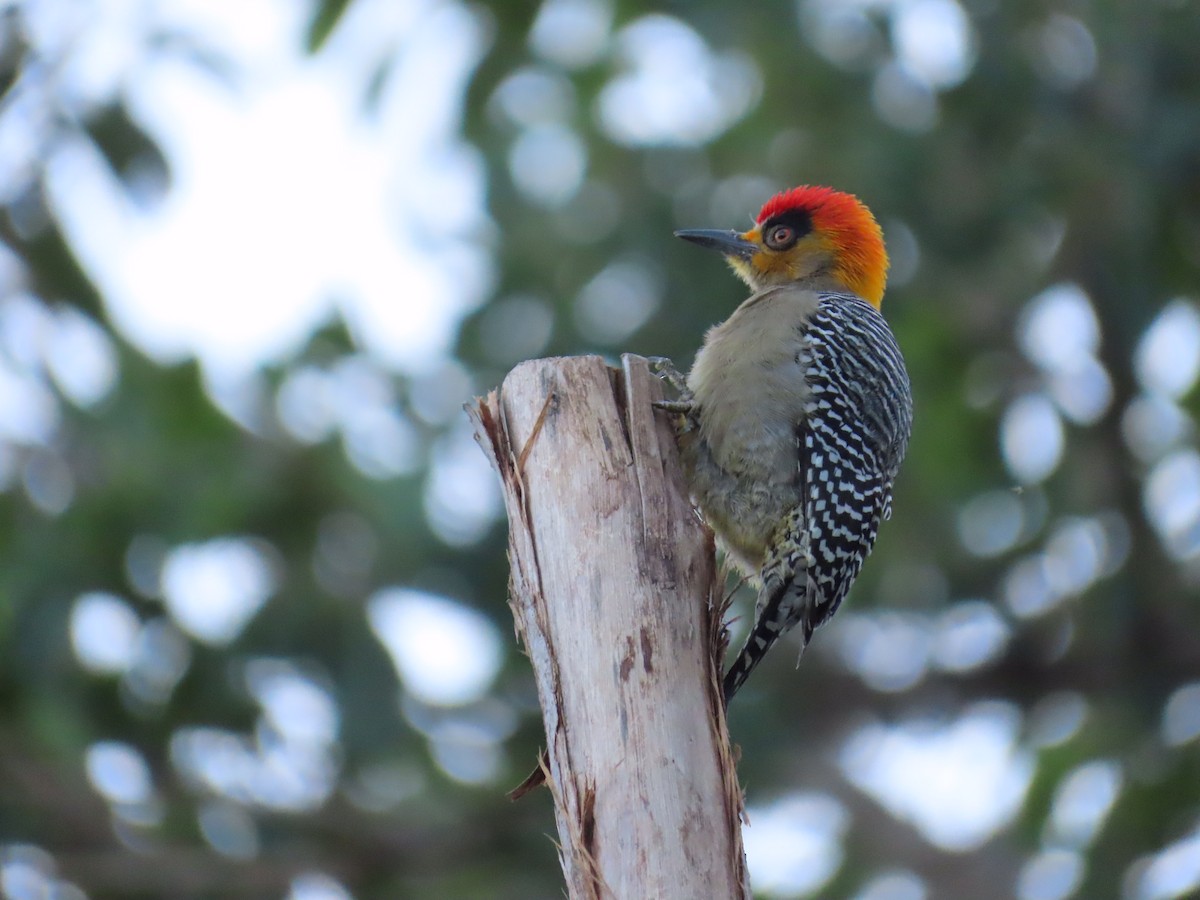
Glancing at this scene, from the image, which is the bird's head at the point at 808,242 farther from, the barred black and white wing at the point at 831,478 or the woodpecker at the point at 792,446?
the barred black and white wing at the point at 831,478

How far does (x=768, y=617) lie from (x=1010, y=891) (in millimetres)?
6795

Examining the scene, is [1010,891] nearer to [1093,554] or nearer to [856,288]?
[1093,554]

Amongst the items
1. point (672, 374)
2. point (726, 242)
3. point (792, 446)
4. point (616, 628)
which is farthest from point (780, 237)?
point (616, 628)

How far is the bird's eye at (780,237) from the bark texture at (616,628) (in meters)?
2.75

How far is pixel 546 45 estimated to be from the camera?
1170cm

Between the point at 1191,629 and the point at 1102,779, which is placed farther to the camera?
the point at 1191,629

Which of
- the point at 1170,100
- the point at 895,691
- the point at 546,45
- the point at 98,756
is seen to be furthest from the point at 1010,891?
the point at 546,45

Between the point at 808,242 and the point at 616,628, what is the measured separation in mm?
3567

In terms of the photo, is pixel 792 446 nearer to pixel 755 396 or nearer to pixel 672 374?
pixel 755 396

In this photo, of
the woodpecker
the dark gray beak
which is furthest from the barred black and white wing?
the dark gray beak

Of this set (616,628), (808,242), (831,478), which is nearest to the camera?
(616,628)

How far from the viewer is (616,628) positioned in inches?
153

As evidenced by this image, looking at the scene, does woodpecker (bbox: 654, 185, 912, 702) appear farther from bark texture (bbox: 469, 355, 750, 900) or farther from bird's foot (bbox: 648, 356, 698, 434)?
bark texture (bbox: 469, 355, 750, 900)

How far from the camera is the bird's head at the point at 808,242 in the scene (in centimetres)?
700
